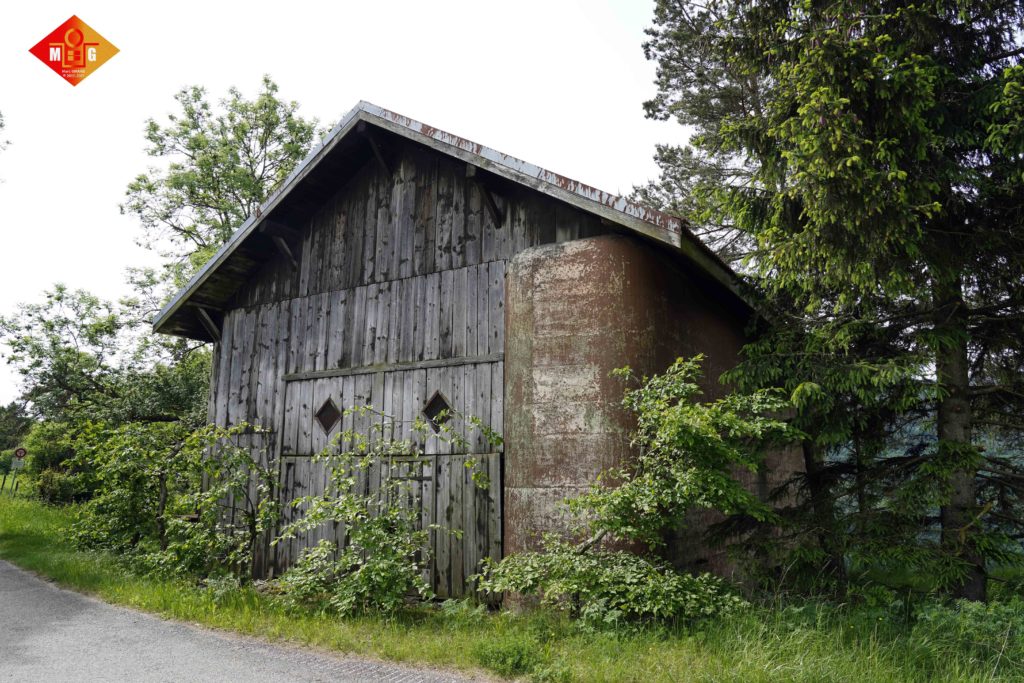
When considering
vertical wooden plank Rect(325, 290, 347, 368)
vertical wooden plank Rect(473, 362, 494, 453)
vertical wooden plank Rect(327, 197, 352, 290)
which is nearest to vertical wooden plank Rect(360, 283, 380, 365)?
vertical wooden plank Rect(325, 290, 347, 368)

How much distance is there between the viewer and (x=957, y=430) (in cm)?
748

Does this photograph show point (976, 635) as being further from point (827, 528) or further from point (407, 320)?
point (407, 320)

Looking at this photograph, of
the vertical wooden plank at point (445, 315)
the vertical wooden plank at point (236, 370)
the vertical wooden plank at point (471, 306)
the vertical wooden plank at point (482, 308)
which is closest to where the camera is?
the vertical wooden plank at point (482, 308)

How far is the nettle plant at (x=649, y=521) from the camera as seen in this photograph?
19.4 ft

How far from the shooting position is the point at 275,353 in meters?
10.7

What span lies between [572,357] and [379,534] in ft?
9.10

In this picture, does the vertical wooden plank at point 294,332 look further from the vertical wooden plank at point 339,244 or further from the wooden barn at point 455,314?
the vertical wooden plank at point 339,244

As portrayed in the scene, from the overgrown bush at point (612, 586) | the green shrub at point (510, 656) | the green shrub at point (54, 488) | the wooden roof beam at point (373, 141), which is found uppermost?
the wooden roof beam at point (373, 141)

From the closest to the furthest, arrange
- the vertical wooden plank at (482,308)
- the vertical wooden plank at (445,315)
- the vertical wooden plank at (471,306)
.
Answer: the vertical wooden plank at (482,308) → the vertical wooden plank at (471,306) → the vertical wooden plank at (445,315)

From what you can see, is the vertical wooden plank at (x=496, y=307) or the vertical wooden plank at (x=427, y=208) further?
the vertical wooden plank at (x=427, y=208)

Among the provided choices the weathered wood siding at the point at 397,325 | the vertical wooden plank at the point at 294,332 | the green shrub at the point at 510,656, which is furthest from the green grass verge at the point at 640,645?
the vertical wooden plank at the point at 294,332

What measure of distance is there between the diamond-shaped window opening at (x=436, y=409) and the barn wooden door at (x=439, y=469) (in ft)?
0.21

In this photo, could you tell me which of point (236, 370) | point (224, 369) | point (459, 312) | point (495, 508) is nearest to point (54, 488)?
point (224, 369)

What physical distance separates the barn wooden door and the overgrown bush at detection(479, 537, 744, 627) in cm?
136
